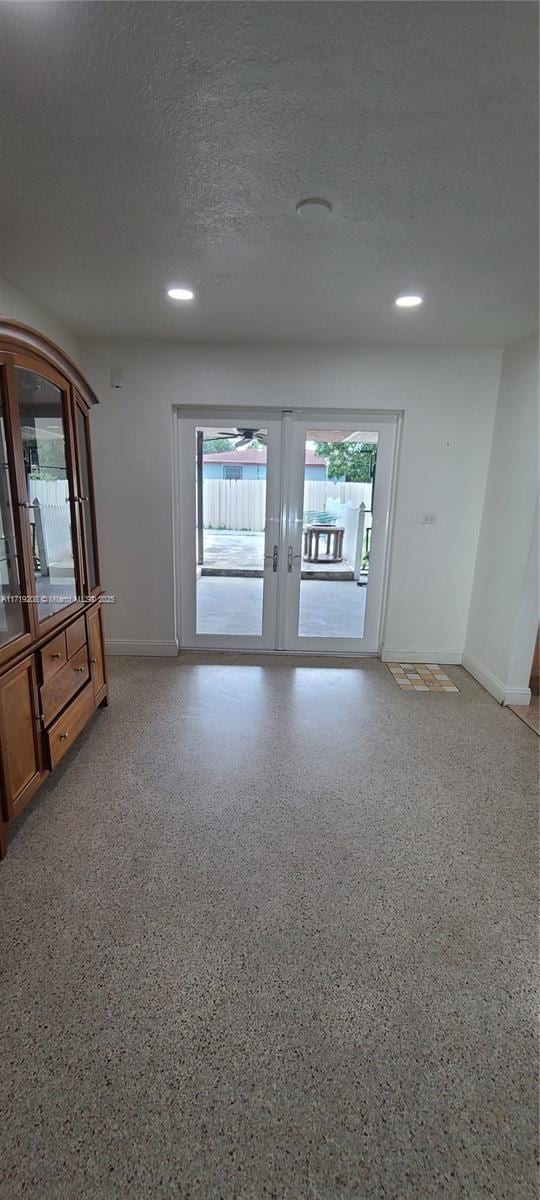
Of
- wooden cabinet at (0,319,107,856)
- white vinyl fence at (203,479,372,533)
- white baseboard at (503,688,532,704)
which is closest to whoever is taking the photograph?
wooden cabinet at (0,319,107,856)

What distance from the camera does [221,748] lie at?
2.86 metres

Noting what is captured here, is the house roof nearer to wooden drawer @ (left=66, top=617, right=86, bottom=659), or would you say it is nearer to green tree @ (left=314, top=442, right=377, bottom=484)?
green tree @ (left=314, top=442, right=377, bottom=484)

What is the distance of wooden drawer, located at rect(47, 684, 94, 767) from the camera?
7.79ft

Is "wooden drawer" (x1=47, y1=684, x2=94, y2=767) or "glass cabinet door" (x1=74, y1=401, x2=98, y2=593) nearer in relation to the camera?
"wooden drawer" (x1=47, y1=684, x2=94, y2=767)

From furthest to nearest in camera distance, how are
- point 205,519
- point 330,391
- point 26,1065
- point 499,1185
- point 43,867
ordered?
point 205,519
point 330,391
point 43,867
point 26,1065
point 499,1185

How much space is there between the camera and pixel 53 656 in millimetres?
2422

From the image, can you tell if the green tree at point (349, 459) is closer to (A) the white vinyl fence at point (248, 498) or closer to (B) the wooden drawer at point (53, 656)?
(A) the white vinyl fence at point (248, 498)

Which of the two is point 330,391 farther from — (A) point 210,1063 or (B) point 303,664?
(A) point 210,1063

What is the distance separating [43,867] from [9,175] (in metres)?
2.65

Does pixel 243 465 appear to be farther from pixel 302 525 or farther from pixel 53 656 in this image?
pixel 53 656

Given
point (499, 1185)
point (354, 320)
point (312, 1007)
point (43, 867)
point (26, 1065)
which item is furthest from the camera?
point (354, 320)

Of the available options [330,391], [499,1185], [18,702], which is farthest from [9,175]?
[499,1185]

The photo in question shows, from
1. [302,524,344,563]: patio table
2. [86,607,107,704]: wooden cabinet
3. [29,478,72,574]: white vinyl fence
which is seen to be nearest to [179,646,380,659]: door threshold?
[302,524,344,563]: patio table

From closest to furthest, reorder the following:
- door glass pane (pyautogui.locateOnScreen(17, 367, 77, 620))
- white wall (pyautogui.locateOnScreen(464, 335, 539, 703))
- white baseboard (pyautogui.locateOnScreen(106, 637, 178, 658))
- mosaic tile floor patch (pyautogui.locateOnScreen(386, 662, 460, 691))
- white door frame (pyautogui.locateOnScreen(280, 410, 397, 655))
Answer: door glass pane (pyautogui.locateOnScreen(17, 367, 77, 620))
white wall (pyautogui.locateOnScreen(464, 335, 539, 703))
mosaic tile floor patch (pyautogui.locateOnScreen(386, 662, 460, 691))
white door frame (pyautogui.locateOnScreen(280, 410, 397, 655))
white baseboard (pyautogui.locateOnScreen(106, 637, 178, 658))
